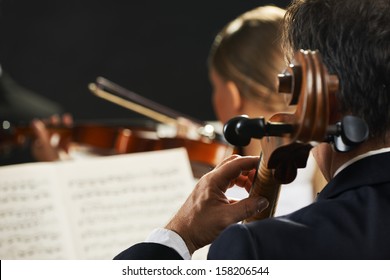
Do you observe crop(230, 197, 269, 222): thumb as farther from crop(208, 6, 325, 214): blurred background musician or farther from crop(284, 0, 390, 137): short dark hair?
crop(208, 6, 325, 214): blurred background musician

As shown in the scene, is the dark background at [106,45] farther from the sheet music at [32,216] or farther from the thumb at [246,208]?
the thumb at [246,208]

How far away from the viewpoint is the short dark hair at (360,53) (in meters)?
0.82

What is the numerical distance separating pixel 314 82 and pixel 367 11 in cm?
17

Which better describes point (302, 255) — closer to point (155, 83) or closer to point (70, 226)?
point (70, 226)

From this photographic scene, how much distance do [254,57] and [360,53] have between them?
38.1 inches

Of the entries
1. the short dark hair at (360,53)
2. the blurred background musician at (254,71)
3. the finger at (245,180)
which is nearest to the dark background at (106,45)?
the blurred background musician at (254,71)

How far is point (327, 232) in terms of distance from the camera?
0.76 metres

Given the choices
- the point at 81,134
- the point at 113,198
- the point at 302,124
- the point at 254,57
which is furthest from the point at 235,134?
the point at 81,134

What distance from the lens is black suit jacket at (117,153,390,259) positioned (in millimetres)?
754

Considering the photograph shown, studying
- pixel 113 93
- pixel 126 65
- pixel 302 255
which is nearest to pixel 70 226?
pixel 302 255

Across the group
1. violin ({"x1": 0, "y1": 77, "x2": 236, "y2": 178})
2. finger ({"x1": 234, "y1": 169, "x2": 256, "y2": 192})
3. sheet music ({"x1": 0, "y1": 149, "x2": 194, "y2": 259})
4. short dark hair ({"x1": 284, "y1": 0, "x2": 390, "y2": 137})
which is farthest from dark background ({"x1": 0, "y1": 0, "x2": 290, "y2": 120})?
short dark hair ({"x1": 284, "y1": 0, "x2": 390, "y2": 137})

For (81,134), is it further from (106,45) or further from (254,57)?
(254,57)

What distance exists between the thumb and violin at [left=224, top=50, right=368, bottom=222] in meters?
0.09

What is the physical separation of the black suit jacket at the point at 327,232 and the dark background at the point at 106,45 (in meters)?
2.70
